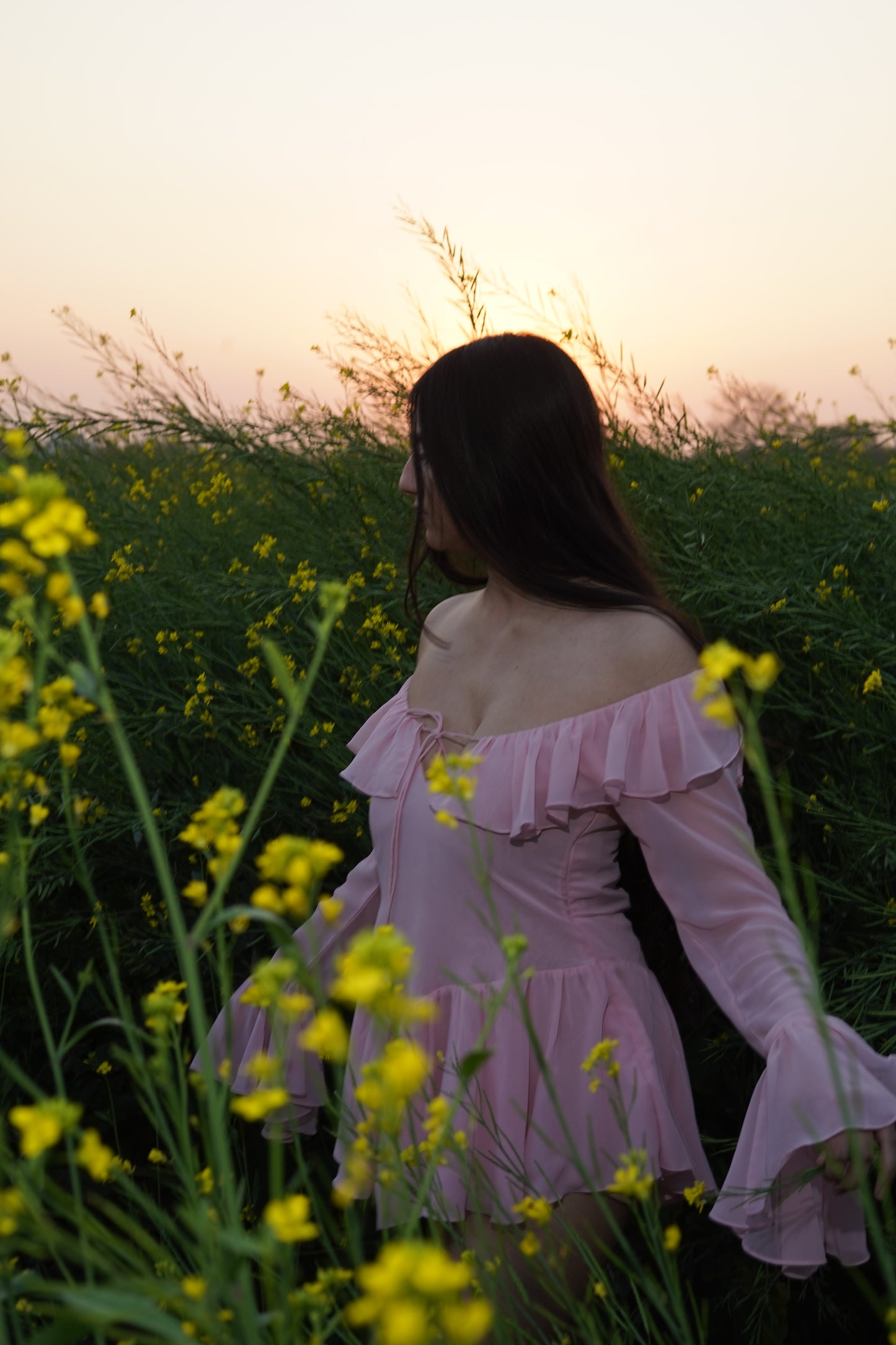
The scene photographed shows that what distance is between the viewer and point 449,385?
5.60 feet

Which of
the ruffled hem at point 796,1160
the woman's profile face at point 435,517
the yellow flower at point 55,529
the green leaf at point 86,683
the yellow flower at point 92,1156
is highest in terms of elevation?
the woman's profile face at point 435,517

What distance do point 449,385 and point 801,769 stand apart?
0.90 m

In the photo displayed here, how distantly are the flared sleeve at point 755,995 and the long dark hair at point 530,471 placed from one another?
289 mm

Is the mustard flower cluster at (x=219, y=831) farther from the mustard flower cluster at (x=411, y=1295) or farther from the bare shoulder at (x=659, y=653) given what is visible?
the bare shoulder at (x=659, y=653)

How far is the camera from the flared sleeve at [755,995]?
1065 mm

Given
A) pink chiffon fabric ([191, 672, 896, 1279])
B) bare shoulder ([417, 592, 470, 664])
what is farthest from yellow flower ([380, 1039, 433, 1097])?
bare shoulder ([417, 592, 470, 664])

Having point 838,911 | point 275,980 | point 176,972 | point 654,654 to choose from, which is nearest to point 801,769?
point 838,911

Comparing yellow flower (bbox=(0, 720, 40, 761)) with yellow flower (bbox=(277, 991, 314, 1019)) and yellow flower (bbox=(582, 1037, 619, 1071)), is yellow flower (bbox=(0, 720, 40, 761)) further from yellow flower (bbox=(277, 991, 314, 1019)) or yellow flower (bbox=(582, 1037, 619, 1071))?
yellow flower (bbox=(582, 1037, 619, 1071))

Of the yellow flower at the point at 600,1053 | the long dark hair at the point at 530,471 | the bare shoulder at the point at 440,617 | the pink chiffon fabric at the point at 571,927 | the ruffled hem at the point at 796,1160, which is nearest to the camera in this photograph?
the yellow flower at the point at 600,1053

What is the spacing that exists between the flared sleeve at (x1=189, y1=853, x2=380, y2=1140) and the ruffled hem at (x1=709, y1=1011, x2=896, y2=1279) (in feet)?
1.82

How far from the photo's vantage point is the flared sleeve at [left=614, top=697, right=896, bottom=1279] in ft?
3.50

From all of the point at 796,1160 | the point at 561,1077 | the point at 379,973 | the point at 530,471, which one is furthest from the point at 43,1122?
Result: the point at 530,471

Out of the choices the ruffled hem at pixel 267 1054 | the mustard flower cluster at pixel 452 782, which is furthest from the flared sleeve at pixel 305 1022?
the mustard flower cluster at pixel 452 782

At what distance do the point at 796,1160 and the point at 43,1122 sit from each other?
87 centimetres
